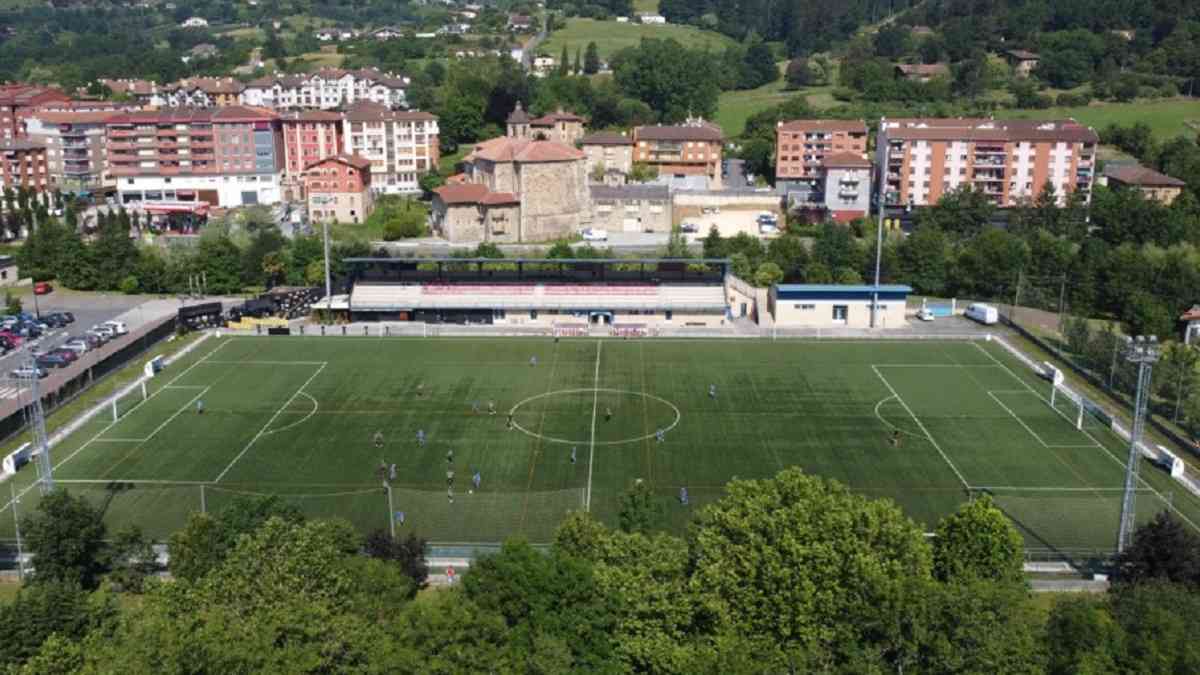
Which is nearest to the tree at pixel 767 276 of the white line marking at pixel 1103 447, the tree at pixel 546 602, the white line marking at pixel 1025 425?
the white line marking at pixel 1103 447

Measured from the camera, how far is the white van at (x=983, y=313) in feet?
163

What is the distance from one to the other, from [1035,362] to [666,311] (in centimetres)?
1607

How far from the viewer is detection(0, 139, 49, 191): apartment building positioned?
80.1 m

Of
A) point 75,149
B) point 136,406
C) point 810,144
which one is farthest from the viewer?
point 810,144

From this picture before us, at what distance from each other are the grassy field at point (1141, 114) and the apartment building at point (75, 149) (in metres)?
76.2

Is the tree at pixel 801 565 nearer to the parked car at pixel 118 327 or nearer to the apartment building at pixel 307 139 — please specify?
the parked car at pixel 118 327

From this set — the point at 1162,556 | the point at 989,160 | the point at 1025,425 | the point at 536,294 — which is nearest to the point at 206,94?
the point at 536,294

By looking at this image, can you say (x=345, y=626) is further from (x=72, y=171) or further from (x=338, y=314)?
(x=72, y=171)

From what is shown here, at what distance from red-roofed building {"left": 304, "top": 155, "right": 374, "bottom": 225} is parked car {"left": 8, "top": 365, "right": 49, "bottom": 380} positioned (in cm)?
3303

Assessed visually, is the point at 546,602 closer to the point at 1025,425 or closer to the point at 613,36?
the point at 1025,425

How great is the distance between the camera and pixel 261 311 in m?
52.0

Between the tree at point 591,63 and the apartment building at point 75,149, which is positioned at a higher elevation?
the tree at point 591,63

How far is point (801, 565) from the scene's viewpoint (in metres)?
20.2

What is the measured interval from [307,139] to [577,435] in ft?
181
